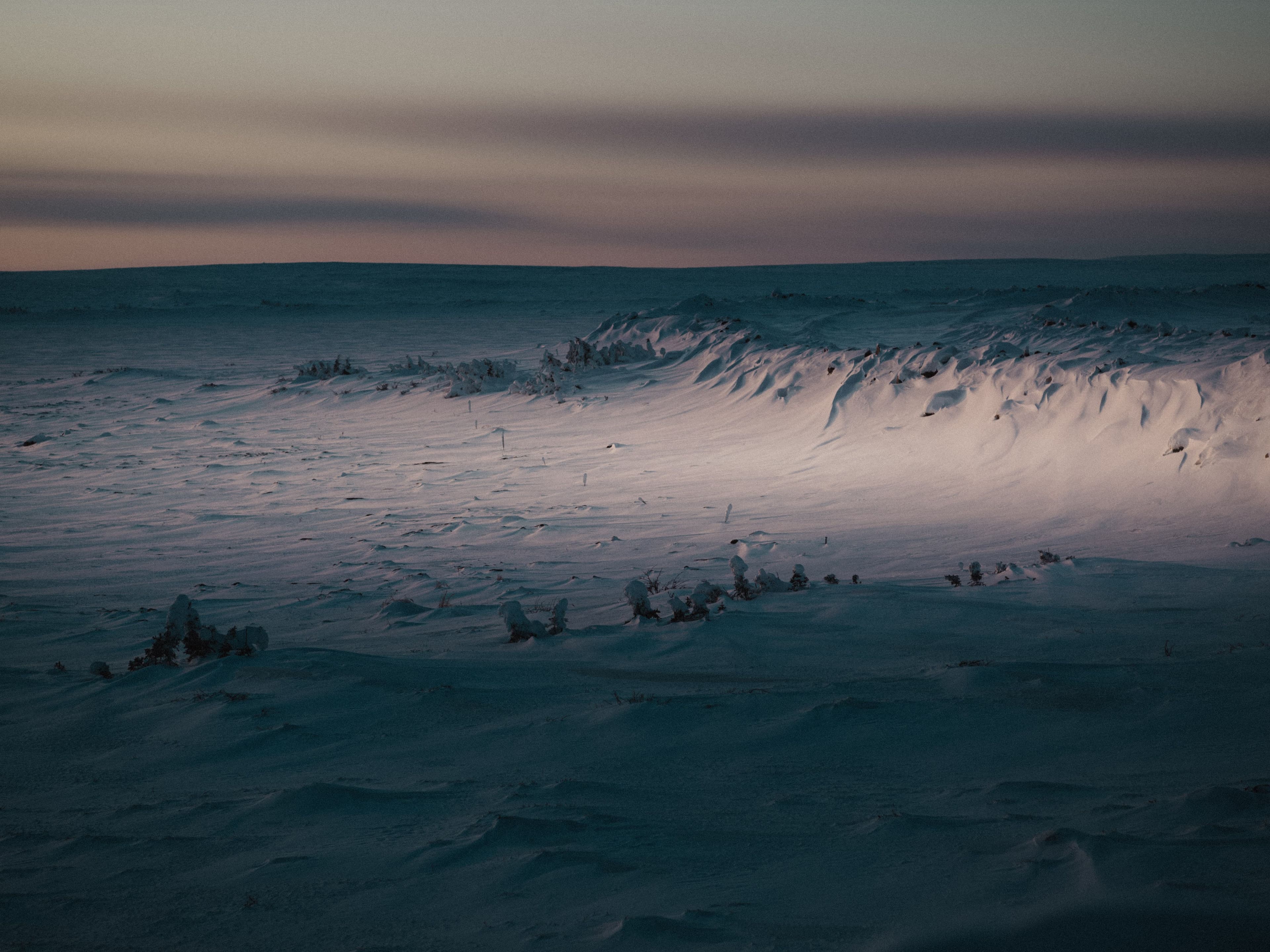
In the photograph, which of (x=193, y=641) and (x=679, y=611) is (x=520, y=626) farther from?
(x=193, y=641)

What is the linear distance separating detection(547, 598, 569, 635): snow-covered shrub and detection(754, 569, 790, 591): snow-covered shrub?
38.1 inches


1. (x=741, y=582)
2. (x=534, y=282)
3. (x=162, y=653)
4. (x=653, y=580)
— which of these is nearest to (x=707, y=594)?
(x=741, y=582)

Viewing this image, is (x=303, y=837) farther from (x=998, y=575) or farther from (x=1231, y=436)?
(x=1231, y=436)

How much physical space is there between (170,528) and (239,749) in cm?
436

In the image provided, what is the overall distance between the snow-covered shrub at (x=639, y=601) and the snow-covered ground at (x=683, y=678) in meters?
0.05

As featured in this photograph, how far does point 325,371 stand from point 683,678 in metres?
12.5

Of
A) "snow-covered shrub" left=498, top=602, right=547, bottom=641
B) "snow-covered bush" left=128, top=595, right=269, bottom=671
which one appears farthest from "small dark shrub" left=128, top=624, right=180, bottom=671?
"snow-covered shrub" left=498, top=602, right=547, bottom=641

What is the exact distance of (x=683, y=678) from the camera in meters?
3.40

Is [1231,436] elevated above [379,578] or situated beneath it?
elevated above

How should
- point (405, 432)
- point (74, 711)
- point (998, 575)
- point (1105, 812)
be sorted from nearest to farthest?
point (1105, 812)
point (74, 711)
point (998, 575)
point (405, 432)

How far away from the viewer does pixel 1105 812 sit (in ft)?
7.34

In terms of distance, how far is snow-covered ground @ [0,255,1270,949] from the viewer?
1.97 m

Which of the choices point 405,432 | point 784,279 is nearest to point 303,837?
point 405,432

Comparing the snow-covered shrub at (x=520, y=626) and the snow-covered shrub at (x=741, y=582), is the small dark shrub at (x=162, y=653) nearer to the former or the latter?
the snow-covered shrub at (x=520, y=626)
